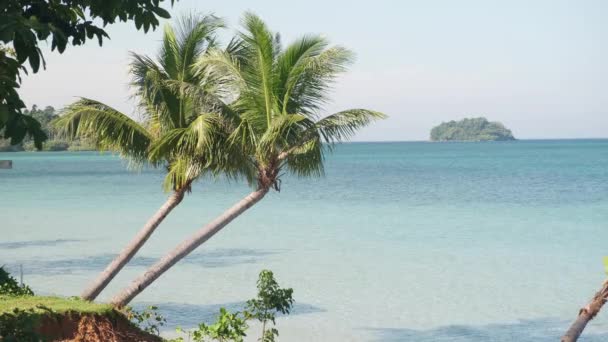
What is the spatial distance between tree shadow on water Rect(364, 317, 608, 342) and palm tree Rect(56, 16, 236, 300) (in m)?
3.83

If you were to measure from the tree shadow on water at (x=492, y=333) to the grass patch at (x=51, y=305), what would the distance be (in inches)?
211

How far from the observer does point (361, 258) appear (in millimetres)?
21125

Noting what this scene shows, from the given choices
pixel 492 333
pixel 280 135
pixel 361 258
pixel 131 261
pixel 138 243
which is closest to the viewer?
pixel 280 135

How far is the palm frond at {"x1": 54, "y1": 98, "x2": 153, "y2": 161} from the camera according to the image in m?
11.8

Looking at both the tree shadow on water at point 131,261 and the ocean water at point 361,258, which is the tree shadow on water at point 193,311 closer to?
the ocean water at point 361,258

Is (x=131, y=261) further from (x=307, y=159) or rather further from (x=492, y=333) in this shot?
(x=307, y=159)

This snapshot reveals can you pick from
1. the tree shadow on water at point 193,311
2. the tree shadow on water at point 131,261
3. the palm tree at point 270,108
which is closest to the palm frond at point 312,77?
the palm tree at point 270,108

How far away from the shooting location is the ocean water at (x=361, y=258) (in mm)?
14422

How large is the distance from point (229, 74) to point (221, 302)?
520cm

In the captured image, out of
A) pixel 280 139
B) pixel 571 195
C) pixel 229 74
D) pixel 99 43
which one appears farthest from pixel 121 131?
pixel 571 195

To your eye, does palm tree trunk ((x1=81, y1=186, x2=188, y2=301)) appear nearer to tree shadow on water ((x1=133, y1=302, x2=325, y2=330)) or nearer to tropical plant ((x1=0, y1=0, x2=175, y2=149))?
tree shadow on water ((x1=133, y1=302, x2=325, y2=330))

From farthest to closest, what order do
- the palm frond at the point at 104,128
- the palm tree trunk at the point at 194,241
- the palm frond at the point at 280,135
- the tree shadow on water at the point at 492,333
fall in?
the tree shadow on water at the point at 492,333 < the palm frond at the point at 104,128 < the palm tree trunk at the point at 194,241 < the palm frond at the point at 280,135

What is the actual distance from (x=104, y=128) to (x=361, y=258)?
10.4 metres

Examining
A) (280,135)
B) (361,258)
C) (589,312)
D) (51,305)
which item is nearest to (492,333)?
(280,135)
